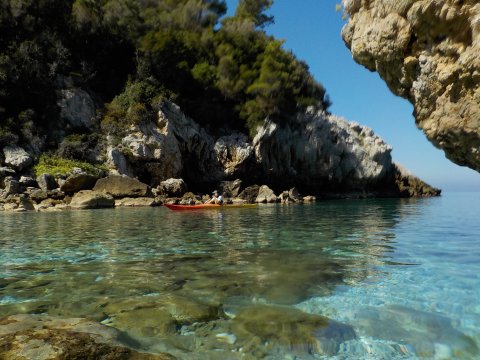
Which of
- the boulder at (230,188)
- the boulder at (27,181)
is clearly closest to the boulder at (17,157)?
the boulder at (27,181)

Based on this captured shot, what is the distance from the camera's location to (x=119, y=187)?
2909 cm

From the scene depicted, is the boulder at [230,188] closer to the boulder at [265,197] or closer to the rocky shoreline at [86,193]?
the rocky shoreline at [86,193]

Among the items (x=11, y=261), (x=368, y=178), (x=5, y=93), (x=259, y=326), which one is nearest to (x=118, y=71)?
(x=5, y=93)

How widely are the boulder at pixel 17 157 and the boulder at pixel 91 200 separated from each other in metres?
5.62

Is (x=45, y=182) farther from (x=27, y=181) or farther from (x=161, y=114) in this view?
(x=161, y=114)

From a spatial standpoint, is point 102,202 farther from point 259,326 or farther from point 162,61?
point 259,326

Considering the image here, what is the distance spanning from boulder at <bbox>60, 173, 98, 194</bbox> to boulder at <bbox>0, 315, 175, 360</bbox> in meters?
25.6

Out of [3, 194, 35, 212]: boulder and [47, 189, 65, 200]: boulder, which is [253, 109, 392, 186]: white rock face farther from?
[3, 194, 35, 212]: boulder

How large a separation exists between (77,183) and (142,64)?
18.1 meters

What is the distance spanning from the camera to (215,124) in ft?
145

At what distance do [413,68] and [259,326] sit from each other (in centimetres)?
682

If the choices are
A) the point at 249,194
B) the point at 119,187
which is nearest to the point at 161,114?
the point at 119,187

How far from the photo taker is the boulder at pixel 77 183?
2727 cm

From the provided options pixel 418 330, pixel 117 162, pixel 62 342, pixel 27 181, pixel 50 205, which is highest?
pixel 117 162
